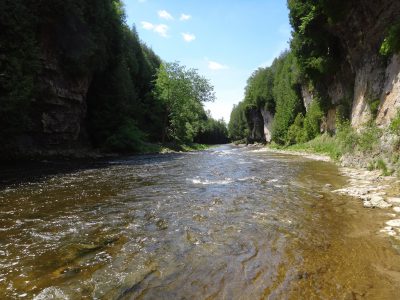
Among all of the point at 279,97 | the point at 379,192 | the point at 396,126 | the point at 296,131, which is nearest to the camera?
the point at 379,192

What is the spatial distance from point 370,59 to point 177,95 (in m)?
36.2

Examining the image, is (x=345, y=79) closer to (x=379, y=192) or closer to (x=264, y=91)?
(x=379, y=192)

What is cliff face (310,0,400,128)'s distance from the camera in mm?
17969

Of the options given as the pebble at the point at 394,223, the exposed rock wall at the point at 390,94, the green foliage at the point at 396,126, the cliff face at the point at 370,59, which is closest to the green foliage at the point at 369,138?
the exposed rock wall at the point at 390,94

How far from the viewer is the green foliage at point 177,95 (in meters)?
54.3

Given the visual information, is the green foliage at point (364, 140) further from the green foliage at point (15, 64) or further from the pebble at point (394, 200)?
the green foliage at point (15, 64)

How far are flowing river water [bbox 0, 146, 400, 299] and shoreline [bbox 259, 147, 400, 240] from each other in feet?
0.93

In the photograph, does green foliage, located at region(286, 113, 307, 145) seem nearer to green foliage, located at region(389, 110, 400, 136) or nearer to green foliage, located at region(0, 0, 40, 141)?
green foliage, located at region(389, 110, 400, 136)

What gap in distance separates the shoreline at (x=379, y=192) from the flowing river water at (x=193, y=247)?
0.93ft

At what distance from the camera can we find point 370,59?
22609mm

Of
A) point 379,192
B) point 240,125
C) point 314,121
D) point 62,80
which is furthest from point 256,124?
point 379,192

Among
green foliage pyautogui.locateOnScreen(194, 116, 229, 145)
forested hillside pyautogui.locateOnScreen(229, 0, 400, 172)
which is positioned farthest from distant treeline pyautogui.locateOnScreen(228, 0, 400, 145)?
green foliage pyautogui.locateOnScreen(194, 116, 229, 145)

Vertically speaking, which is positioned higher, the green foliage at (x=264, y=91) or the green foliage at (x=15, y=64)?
the green foliage at (x=264, y=91)

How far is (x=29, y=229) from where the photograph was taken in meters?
7.15
